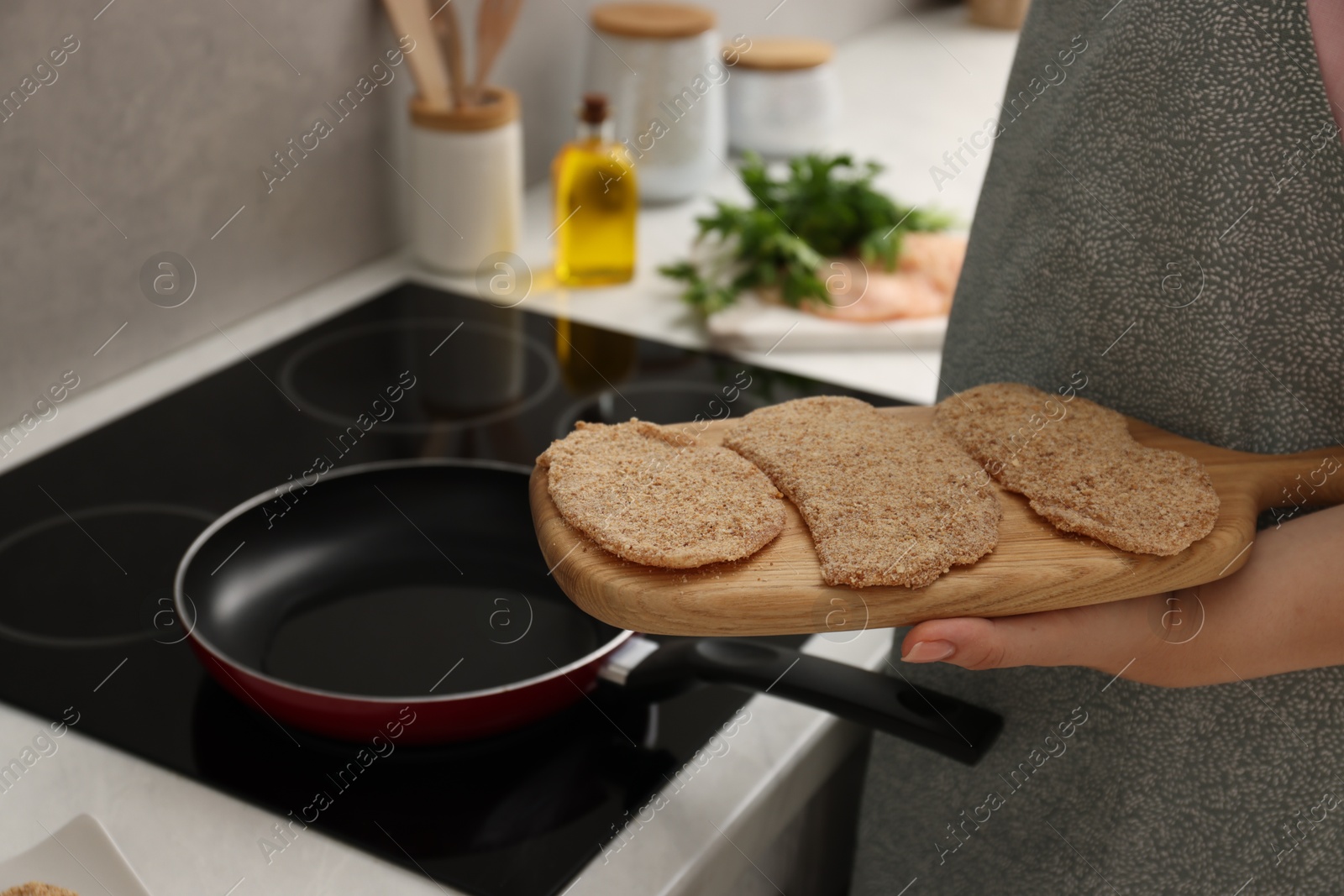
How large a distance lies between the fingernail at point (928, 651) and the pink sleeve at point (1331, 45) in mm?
318

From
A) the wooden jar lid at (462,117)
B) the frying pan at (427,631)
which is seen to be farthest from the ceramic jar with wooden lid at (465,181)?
the frying pan at (427,631)

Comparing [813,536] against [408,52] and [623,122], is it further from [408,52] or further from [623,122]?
[623,122]

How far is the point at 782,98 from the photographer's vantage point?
162 cm

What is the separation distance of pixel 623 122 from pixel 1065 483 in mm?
1007

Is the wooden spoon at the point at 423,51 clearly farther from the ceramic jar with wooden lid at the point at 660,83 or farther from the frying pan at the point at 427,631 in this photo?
the frying pan at the point at 427,631

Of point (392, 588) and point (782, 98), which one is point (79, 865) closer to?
point (392, 588)

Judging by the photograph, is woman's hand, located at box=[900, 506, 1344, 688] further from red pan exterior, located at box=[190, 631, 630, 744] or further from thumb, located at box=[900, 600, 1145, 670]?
red pan exterior, located at box=[190, 631, 630, 744]

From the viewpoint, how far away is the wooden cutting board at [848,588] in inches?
19.1

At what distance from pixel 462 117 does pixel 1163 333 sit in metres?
0.77

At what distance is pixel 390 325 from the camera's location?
45.9 inches

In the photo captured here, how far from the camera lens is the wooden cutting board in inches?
19.1

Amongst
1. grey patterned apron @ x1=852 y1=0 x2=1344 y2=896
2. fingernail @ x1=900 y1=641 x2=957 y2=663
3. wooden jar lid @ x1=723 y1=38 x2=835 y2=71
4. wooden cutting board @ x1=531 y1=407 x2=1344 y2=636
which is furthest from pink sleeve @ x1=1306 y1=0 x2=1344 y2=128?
wooden jar lid @ x1=723 y1=38 x2=835 y2=71

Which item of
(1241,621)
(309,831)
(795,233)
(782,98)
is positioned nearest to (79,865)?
(309,831)

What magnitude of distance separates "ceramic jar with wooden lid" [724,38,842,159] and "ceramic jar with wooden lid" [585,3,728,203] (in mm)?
152
